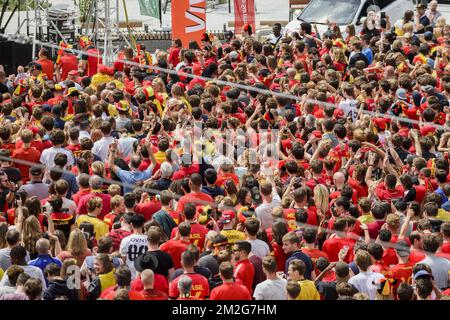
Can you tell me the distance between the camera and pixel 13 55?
74.3 feet

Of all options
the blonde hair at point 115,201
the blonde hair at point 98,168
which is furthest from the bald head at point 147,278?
the blonde hair at point 98,168

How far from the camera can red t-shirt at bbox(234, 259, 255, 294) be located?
393 inches

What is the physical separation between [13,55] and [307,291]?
14.7m

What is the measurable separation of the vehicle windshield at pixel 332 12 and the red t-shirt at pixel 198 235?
13.1m

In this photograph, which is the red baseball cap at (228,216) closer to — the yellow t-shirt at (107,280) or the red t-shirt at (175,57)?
the yellow t-shirt at (107,280)

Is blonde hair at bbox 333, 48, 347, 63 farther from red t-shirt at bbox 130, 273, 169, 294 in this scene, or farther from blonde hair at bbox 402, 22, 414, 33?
red t-shirt at bbox 130, 273, 169, 294

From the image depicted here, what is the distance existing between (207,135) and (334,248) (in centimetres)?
386

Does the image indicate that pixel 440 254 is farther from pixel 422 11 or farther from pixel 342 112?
pixel 422 11

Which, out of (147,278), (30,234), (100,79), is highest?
(100,79)

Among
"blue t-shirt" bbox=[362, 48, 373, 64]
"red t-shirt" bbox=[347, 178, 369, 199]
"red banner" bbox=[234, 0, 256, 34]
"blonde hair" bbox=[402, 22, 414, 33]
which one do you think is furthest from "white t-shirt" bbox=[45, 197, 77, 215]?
"red banner" bbox=[234, 0, 256, 34]

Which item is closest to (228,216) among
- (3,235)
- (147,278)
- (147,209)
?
(147,209)

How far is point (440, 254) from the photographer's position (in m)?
10.3

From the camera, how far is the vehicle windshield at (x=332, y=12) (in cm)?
2339

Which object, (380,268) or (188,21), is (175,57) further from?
(380,268)
